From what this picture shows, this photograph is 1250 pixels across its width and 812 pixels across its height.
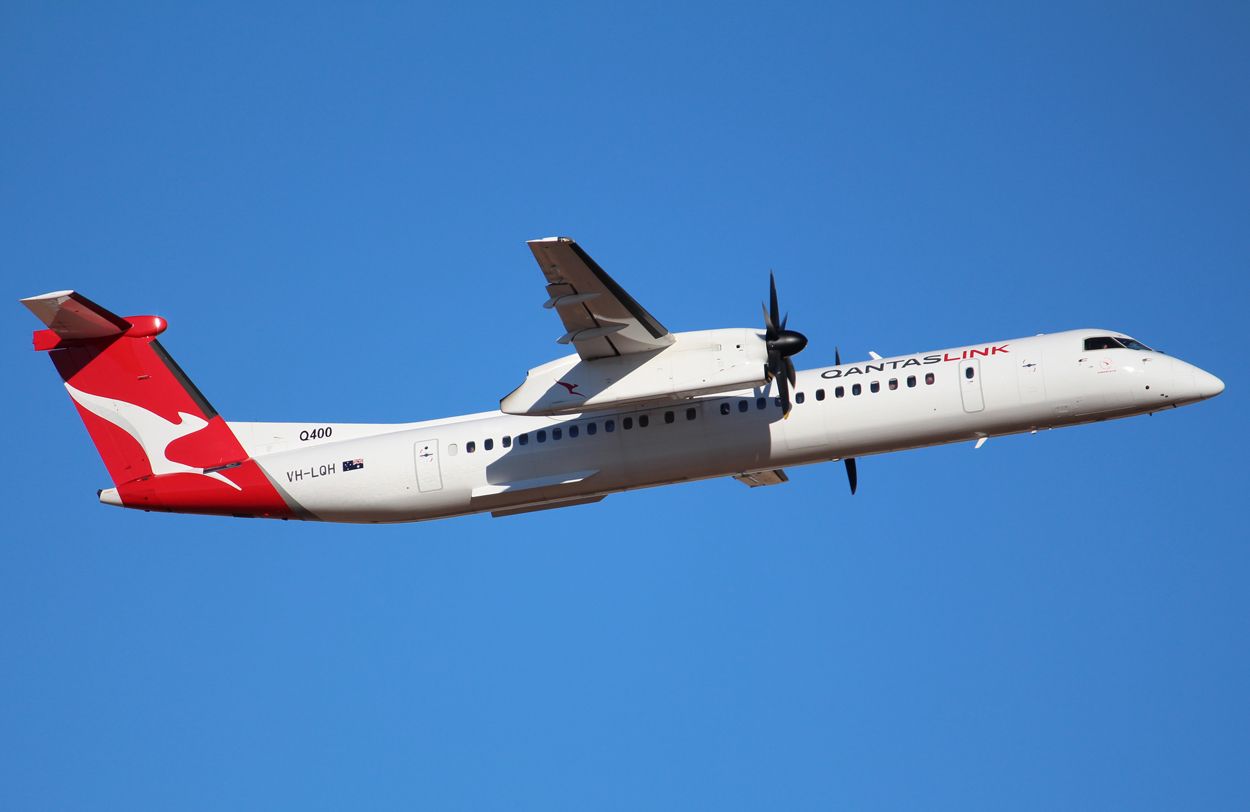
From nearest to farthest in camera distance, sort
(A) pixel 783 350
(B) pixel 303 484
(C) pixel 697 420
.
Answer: (A) pixel 783 350, (C) pixel 697 420, (B) pixel 303 484

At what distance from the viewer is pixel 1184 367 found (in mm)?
23094

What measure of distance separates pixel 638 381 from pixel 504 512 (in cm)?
453

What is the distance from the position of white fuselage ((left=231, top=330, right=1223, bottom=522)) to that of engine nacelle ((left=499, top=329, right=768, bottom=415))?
1.49 m

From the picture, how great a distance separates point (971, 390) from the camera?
23.4m

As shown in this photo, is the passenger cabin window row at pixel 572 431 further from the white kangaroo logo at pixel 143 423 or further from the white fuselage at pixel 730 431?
the white kangaroo logo at pixel 143 423

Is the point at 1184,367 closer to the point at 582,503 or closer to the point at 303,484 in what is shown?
the point at 582,503

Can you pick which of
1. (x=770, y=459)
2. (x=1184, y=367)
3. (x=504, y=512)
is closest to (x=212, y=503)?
(x=504, y=512)

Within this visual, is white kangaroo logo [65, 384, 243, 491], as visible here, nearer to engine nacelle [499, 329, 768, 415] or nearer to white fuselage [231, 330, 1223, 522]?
white fuselage [231, 330, 1223, 522]

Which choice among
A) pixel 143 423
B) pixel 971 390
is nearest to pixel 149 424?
pixel 143 423

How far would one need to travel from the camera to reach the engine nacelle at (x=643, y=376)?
22.6 m

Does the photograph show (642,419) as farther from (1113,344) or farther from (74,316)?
(74,316)

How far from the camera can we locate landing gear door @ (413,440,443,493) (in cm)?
2517

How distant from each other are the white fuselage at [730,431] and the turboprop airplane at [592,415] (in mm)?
33

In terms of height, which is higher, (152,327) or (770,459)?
(152,327)
